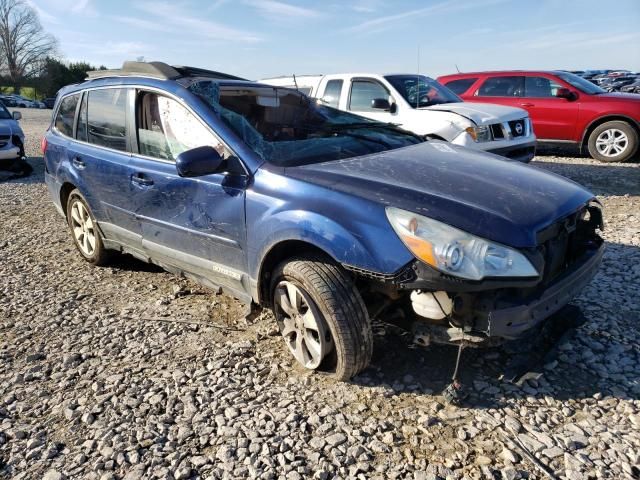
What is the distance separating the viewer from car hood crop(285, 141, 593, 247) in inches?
91.9

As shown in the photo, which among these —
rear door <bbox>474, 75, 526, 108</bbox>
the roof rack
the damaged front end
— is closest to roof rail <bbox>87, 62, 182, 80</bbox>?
the roof rack

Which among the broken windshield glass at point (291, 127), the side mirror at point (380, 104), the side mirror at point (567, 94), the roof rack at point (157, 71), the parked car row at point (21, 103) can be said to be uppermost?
the parked car row at point (21, 103)

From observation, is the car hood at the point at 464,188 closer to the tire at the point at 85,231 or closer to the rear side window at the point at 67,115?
the tire at the point at 85,231

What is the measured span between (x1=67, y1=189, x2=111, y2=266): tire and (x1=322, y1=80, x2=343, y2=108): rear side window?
4.64 meters

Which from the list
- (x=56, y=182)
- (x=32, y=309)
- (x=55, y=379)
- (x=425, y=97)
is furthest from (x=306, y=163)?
(x=425, y=97)

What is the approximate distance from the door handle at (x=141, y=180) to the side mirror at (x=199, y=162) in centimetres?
82

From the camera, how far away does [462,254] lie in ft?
7.38

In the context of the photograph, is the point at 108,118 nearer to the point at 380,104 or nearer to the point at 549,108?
the point at 380,104

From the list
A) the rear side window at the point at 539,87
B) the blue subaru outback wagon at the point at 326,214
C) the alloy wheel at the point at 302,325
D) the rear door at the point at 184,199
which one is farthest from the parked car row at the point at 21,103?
the alloy wheel at the point at 302,325

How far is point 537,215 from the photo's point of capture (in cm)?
246

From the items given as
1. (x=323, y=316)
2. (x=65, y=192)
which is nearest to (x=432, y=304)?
(x=323, y=316)

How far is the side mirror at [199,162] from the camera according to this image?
2.80 m

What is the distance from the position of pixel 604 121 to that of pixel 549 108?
3.18ft

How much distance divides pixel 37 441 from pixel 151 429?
0.56 meters
